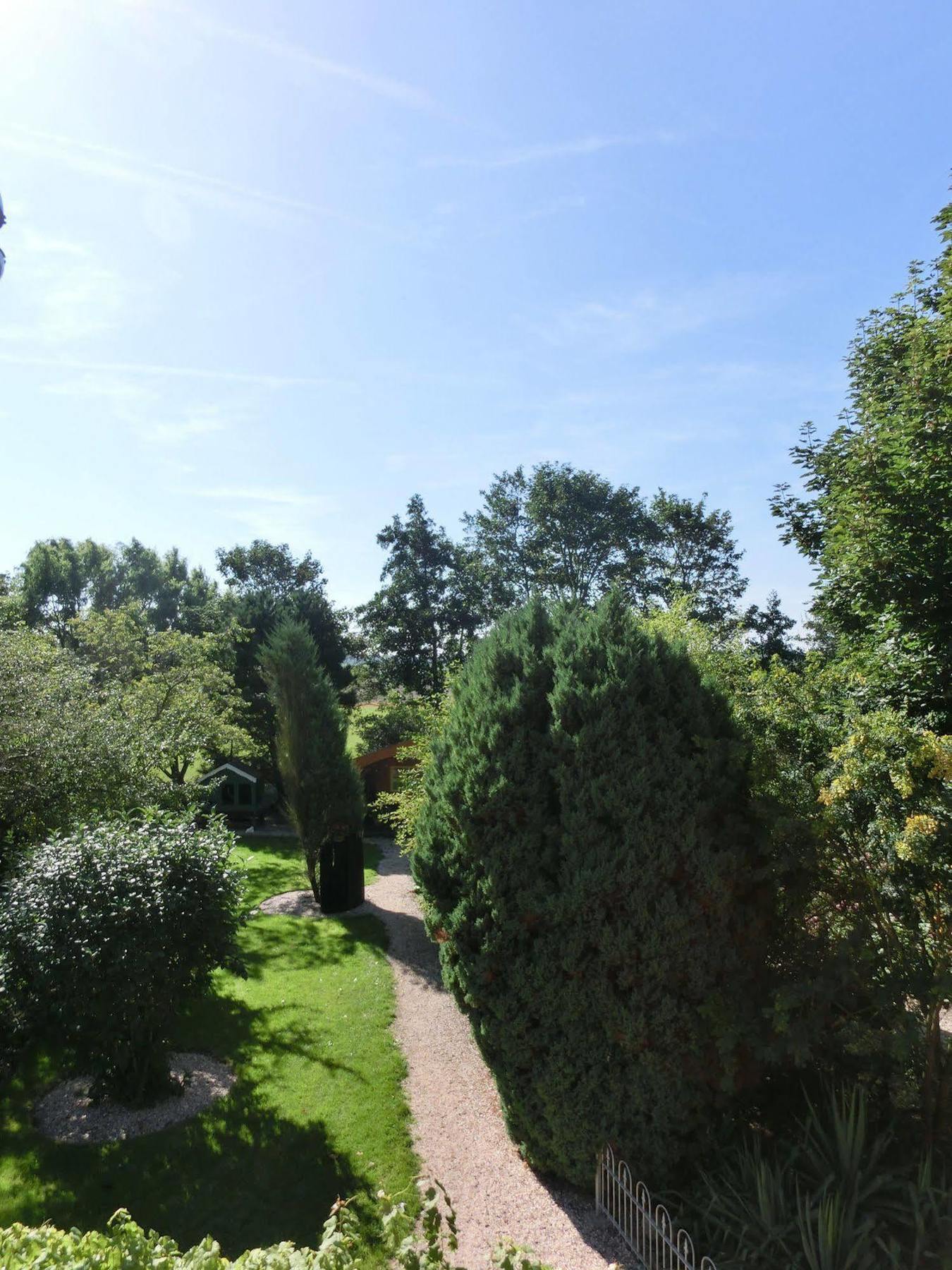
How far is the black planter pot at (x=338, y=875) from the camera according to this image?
54.3 feet

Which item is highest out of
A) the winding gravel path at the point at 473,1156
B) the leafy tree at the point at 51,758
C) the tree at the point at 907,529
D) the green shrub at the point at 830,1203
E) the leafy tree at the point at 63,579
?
the leafy tree at the point at 63,579

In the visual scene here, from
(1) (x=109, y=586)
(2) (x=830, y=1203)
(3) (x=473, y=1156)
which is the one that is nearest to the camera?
(2) (x=830, y=1203)

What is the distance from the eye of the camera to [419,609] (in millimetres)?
33438

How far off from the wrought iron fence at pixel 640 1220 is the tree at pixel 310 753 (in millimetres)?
11497

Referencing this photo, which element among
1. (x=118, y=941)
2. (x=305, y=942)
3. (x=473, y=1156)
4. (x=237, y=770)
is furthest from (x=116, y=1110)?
(x=237, y=770)

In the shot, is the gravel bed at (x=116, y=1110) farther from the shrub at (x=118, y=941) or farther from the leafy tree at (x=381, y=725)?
the leafy tree at (x=381, y=725)

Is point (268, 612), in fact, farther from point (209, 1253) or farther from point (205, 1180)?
point (209, 1253)

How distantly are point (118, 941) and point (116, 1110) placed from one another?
8.39 ft

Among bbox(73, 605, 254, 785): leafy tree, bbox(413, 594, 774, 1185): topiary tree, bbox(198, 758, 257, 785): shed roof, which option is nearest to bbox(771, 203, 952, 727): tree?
bbox(413, 594, 774, 1185): topiary tree

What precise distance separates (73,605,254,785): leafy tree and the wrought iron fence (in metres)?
14.1

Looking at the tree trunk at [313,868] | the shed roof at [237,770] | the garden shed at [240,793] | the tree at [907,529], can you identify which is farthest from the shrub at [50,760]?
the garden shed at [240,793]

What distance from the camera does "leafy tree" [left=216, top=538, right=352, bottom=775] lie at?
28.8m

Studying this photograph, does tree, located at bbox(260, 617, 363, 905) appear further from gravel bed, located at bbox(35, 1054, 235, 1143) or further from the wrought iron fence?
the wrought iron fence

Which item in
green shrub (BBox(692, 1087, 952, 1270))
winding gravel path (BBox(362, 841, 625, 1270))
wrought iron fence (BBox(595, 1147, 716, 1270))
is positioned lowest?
winding gravel path (BBox(362, 841, 625, 1270))
